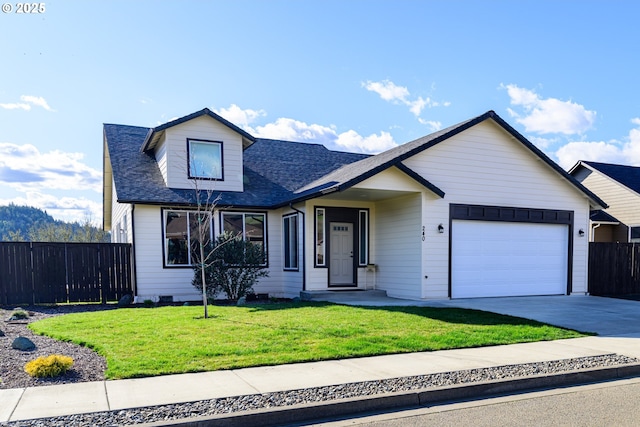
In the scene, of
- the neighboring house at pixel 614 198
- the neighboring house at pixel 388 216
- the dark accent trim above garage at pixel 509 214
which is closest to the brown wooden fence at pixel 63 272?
the neighboring house at pixel 388 216

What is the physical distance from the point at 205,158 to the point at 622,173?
21.5 metres

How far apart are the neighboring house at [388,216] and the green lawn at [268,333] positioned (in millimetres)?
2954

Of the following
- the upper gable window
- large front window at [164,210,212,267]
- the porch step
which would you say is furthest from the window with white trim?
the upper gable window

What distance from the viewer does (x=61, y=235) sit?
1113 inches

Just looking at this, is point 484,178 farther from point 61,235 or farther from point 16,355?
point 61,235

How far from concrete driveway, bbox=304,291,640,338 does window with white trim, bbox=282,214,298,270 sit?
5.81 feet

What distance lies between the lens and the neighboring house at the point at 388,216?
13359 millimetres

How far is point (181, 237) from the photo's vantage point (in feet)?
46.6

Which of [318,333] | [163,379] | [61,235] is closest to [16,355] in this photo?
[163,379]

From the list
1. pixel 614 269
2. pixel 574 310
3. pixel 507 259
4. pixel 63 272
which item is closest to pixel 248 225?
pixel 63 272

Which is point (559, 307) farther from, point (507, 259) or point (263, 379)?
point (263, 379)

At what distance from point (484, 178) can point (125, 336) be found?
36.1 ft

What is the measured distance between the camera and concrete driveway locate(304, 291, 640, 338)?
958cm

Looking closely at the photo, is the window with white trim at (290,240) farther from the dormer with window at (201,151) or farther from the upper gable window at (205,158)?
the upper gable window at (205,158)
